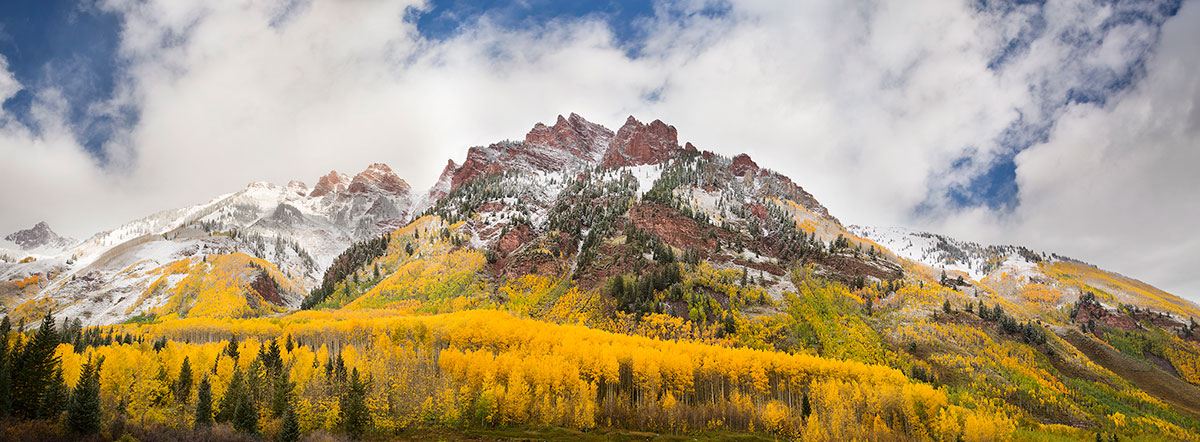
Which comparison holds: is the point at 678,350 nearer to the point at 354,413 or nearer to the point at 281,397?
the point at 354,413

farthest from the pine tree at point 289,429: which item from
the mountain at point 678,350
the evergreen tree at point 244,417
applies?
the mountain at point 678,350

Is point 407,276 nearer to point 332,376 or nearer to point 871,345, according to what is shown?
point 332,376

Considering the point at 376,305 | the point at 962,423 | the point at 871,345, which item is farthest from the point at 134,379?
the point at 871,345

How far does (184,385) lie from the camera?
75438 millimetres

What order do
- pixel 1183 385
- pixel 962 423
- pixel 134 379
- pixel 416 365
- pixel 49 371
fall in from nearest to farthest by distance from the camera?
pixel 49 371 < pixel 134 379 < pixel 962 423 < pixel 416 365 < pixel 1183 385

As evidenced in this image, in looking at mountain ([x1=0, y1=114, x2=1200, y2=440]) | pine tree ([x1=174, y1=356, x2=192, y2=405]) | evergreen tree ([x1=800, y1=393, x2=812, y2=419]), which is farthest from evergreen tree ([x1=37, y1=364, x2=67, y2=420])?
evergreen tree ([x1=800, y1=393, x2=812, y2=419])

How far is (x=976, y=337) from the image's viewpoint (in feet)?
486

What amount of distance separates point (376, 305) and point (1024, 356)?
206m

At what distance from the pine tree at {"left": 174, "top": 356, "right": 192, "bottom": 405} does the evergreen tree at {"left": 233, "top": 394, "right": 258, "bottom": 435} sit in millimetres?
18040

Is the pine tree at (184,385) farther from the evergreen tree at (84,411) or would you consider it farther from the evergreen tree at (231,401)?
the evergreen tree at (84,411)

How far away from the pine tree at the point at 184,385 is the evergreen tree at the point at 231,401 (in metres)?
9.77

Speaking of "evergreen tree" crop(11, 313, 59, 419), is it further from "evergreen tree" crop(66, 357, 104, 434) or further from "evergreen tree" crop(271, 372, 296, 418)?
"evergreen tree" crop(271, 372, 296, 418)

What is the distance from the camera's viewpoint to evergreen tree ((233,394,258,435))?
61812 mm

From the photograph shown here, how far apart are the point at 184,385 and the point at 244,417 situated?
22.6 meters
